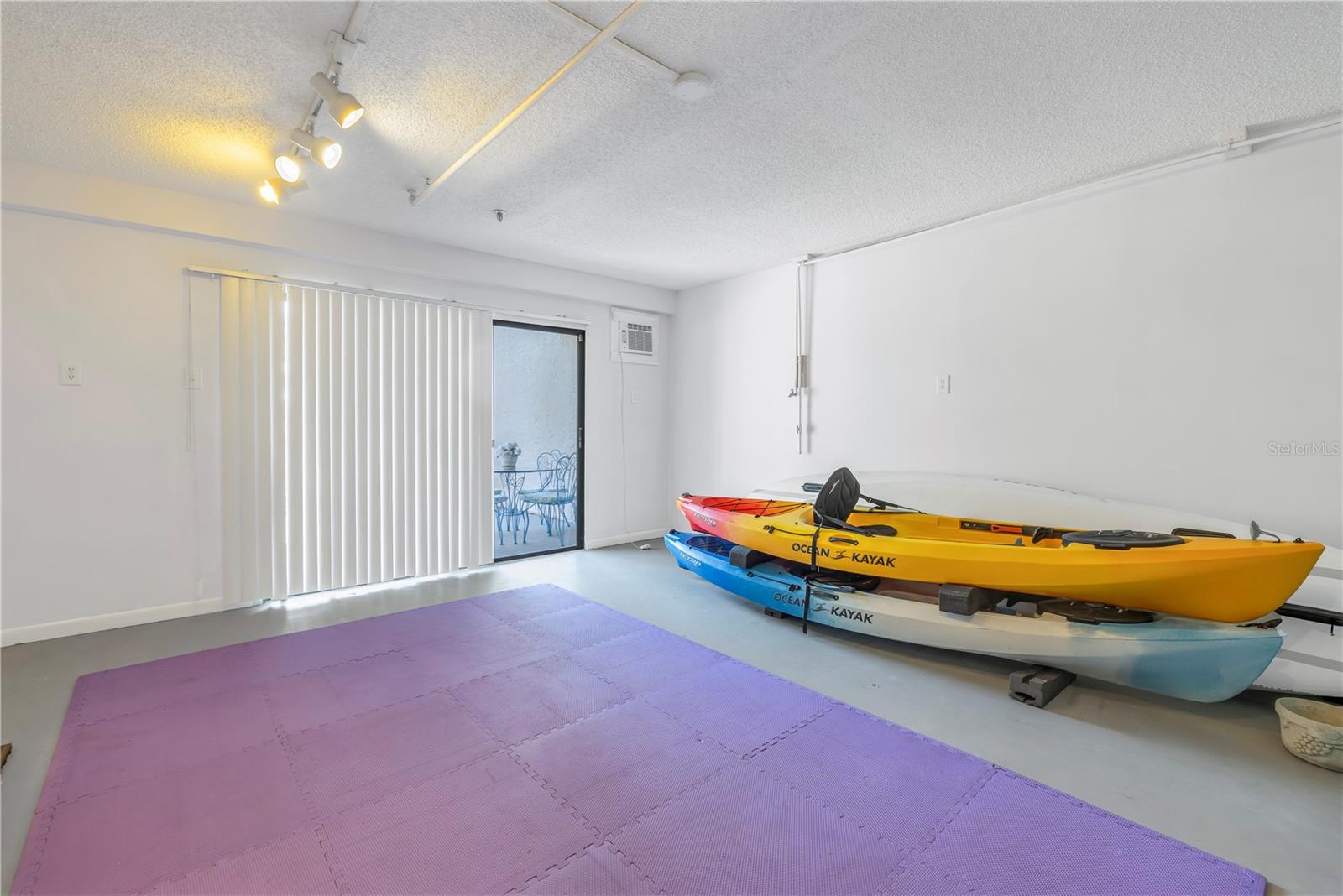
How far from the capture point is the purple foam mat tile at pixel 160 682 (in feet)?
8.67

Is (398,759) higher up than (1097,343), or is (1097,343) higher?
(1097,343)

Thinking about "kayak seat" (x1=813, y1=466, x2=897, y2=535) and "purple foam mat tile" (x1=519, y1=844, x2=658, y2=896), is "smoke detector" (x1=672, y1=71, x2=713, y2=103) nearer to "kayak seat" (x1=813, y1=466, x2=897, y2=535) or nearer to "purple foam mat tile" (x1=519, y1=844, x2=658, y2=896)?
"kayak seat" (x1=813, y1=466, x2=897, y2=535)

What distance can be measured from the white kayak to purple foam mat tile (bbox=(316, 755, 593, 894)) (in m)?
2.97

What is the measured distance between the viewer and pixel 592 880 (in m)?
1.68

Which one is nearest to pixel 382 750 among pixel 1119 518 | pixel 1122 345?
pixel 1119 518

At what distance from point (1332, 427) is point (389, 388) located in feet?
19.0

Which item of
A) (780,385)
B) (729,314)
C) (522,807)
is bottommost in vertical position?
(522,807)

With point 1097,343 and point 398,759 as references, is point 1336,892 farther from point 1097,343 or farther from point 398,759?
point 398,759

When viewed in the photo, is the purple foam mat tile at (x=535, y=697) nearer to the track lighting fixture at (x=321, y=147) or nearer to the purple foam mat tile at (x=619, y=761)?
the purple foam mat tile at (x=619, y=761)

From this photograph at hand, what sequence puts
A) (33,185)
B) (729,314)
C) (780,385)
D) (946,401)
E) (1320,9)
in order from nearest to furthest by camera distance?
(1320,9) < (33,185) < (946,401) < (780,385) < (729,314)

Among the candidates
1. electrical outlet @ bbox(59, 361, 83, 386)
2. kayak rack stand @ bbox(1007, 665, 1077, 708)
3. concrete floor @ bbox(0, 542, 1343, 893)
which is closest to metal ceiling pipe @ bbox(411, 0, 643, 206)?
electrical outlet @ bbox(59, 361, 83, 386)

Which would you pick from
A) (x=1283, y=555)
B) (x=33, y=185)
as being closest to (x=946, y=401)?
(x=1283, y=555)

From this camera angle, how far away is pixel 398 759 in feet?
7.41

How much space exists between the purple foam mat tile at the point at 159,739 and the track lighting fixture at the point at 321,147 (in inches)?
99.3
